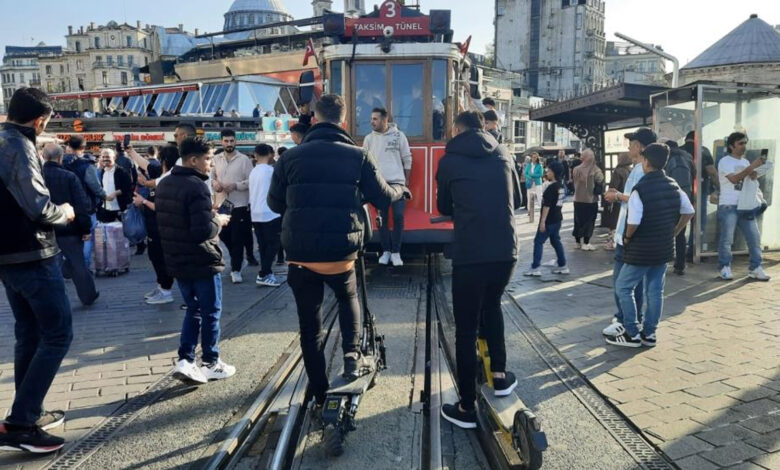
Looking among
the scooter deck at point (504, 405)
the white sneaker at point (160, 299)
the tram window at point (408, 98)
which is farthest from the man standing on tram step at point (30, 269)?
the tram window at point (408, 98)

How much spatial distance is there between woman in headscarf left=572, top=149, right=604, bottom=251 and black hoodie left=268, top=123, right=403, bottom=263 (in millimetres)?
7354

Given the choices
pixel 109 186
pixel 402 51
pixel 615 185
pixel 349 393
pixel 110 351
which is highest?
pixel 402 51

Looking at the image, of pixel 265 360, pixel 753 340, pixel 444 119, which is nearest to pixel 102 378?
pixel 265 360

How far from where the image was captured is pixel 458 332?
12.3ft

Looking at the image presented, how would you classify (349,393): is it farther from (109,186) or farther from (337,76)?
(109,186)

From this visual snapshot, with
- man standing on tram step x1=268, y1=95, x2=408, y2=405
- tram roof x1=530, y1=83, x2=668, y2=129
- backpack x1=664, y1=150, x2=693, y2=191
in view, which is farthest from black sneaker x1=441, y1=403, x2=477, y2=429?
tram roof x1=530, y1=83, x2=668, y2=129

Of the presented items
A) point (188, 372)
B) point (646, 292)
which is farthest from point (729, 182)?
point (188, 372)

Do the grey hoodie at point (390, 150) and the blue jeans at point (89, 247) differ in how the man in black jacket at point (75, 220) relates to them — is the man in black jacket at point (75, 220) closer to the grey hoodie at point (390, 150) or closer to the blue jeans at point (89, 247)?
the blue jeans at point (89, 247)

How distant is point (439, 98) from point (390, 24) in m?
1.29

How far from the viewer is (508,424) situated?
341 cm

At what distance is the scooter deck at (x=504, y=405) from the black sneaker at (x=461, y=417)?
156 mm

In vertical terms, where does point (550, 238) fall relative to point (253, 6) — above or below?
below

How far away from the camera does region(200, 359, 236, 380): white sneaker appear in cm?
462

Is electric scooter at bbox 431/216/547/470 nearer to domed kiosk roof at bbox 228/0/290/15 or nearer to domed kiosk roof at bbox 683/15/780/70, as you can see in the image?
domed kiosk roof at bbox 683/15/780/70
